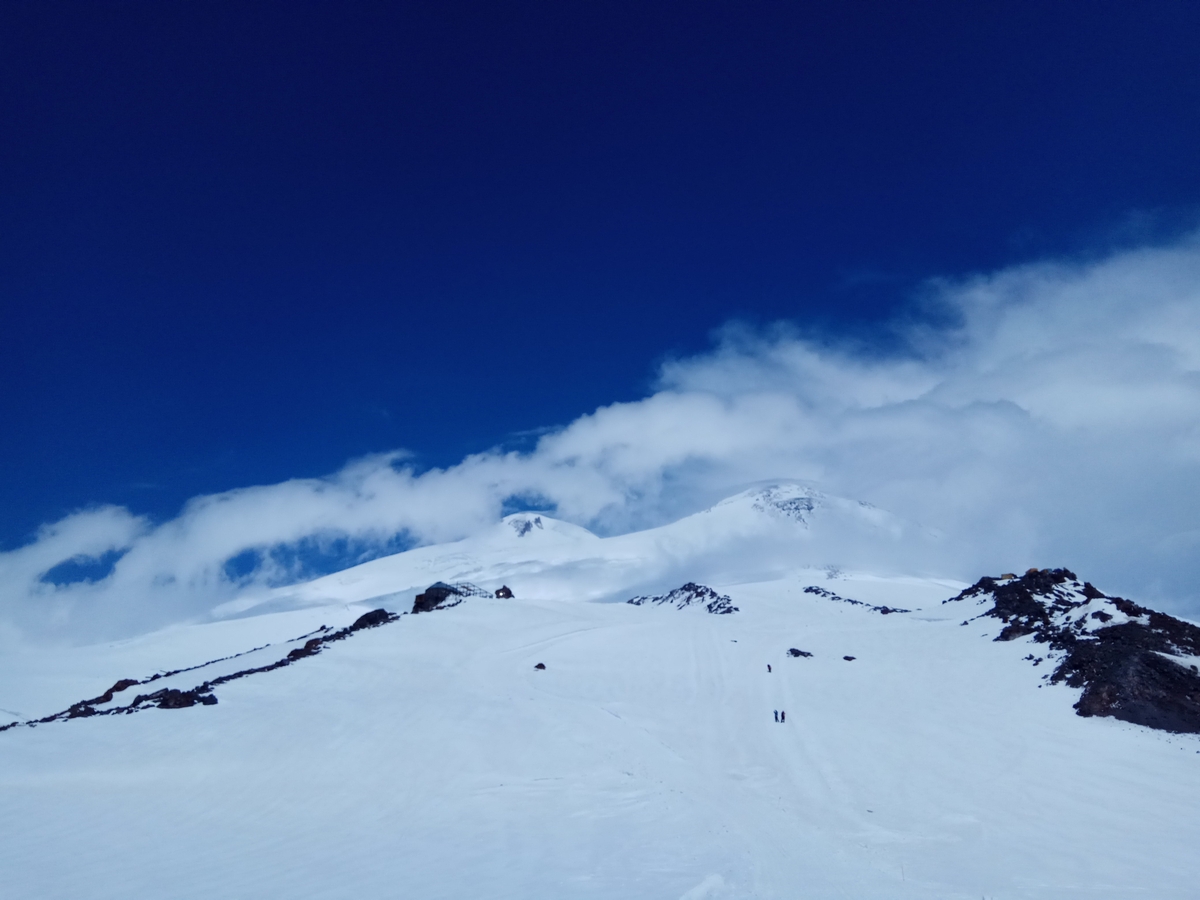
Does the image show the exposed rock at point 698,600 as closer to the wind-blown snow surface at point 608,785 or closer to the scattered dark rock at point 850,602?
the scattered dark rock at point 850,602

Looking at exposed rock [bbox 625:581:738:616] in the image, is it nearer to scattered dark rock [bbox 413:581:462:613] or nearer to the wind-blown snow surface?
scattered dark rock [bbox 413:581:462:613]

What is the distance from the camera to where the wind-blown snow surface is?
10.6 m

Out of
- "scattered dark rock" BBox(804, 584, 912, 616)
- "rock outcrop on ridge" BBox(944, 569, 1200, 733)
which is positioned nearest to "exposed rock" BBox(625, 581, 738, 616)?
"scattered dark rock" BBox(804, 584, 912, 616)

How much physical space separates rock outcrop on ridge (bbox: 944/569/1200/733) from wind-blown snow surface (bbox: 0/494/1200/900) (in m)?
0.82

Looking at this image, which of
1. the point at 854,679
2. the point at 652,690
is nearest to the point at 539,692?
the point at 652,690

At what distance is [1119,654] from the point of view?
20578 mm

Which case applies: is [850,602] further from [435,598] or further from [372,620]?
[372,620]

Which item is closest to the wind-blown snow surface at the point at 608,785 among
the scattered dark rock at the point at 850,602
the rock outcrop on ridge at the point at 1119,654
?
the rock outcrop on ridge at the point at 1119,654

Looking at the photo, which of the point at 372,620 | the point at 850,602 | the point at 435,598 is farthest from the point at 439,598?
the point at 850,602

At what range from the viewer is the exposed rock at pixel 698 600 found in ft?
179

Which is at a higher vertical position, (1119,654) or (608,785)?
(1119,654)

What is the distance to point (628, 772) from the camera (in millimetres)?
16703

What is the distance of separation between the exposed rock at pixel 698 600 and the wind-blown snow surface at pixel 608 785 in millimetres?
21894

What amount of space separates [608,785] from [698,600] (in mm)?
45848
